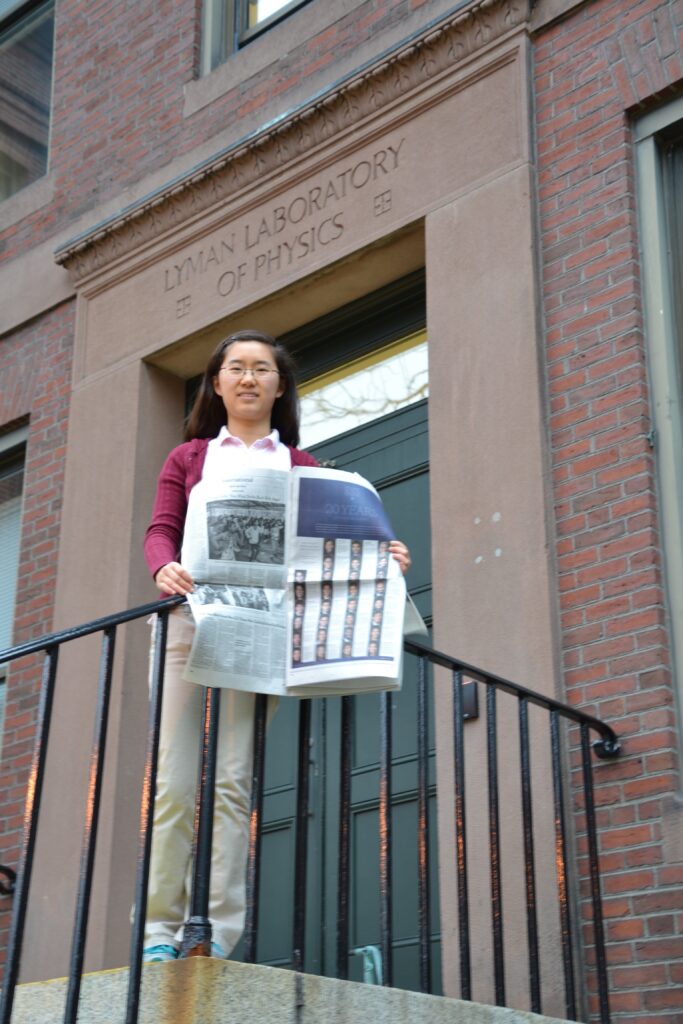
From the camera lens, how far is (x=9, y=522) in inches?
330

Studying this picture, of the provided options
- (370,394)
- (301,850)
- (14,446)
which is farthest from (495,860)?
(14,446)

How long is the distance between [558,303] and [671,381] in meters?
0.61

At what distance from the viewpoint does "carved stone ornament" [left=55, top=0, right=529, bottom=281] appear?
262 inches

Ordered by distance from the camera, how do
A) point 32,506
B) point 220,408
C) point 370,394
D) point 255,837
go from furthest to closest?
point 32,506 < point 370,394 < point 220,408 < point 255,837

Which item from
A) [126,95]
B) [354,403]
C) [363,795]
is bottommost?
[363,795]

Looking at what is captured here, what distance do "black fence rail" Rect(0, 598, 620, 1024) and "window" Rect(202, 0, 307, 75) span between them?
4255 millimetres

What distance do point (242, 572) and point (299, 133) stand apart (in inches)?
145

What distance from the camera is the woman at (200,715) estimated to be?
4.21 meters

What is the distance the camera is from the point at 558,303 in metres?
6.02

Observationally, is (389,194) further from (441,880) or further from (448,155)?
(441,880)

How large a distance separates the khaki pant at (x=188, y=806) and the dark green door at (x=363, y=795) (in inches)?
71.0

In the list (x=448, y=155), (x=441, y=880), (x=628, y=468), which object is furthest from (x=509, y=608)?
(x=448, y=155)

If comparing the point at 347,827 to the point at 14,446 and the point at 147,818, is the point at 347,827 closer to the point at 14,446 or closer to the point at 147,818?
the point at 147,818

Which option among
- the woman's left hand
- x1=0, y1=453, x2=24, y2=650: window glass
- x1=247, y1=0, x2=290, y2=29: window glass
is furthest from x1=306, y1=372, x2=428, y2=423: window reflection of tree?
the woman's left hand
